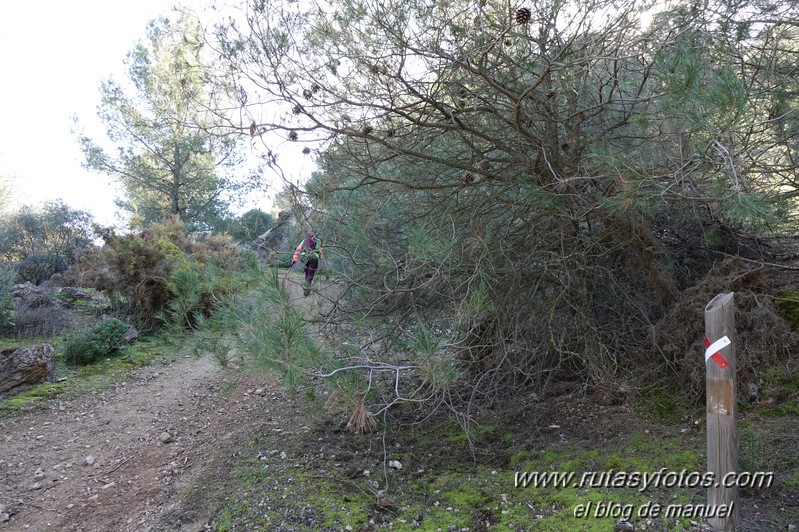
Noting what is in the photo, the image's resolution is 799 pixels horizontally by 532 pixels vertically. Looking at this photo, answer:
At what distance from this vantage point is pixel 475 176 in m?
4.20

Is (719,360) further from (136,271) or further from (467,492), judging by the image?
(136,271)

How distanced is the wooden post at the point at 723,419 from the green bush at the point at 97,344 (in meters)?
7.40

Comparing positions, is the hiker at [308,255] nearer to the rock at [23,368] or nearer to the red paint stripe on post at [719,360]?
the red paint stripe on post at [719,360]

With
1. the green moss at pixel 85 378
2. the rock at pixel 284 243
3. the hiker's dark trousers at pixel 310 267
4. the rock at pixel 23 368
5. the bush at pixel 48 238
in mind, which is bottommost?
the green moss at pixel 85 378

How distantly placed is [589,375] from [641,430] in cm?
67

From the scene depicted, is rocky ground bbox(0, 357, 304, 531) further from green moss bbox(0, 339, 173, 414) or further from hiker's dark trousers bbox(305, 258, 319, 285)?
hiker's dark trousers bbox(305, 258, 319, 285)

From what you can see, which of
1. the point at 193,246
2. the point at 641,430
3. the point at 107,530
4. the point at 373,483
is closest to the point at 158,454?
the point at 107,530

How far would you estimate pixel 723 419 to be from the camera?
2.57 metres

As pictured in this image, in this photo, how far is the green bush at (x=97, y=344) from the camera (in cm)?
743

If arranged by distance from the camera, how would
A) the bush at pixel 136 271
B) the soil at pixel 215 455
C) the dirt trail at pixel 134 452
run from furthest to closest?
1. the bush at pixel 136 271
2. the dirt trail at pixel 134 452
3. the soil at pixel 215 455

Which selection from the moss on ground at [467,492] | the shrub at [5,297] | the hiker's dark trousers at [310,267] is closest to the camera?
the moss on ground at [467,492]

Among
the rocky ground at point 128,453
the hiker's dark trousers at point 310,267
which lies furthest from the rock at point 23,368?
the hiker's dark trousers at point 310,267

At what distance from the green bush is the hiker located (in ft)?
16.9

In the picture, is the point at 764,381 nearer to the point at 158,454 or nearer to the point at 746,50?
the point at 746,50
